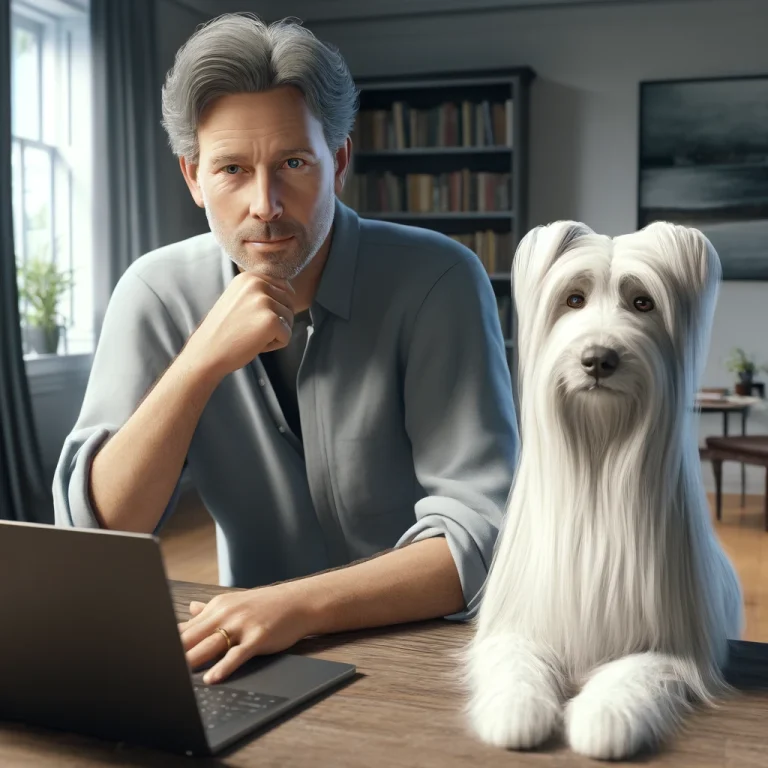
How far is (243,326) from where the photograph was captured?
4.20ft

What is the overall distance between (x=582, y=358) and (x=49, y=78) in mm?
4841

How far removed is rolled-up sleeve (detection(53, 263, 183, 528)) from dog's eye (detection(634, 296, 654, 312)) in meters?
0.78

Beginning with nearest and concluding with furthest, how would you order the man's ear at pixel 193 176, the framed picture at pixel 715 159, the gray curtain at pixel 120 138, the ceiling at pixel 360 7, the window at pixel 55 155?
the man's ear at pixel 193 176 → the window at pixel 55 155 → the gray curtain at pixel 120 138 → the framed picture at pixel 715 159 → the ceiling at pixel 360 7

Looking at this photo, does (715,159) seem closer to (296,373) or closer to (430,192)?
(430,192)

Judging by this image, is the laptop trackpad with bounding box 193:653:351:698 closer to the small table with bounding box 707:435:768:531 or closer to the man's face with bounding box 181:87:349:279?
the man's face with bounding box 181:87:349:279

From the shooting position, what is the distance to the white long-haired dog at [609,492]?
779 millimetres

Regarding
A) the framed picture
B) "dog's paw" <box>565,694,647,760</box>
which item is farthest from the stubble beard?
the framed picture

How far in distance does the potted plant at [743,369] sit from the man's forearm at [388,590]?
491 centimetres

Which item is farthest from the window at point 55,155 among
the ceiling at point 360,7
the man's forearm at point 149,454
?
the man's forearm at point 149,454

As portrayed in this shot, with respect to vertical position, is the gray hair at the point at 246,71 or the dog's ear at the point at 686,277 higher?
the gray hair at the point at 246,71

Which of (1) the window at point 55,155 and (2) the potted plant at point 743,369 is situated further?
(2) the potted plant at point 743,369

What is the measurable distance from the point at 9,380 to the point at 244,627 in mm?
3630

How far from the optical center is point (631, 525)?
31.7 inches

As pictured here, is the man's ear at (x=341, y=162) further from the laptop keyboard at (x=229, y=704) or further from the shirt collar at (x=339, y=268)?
the laptop keyboard at (x=229, y=704)
